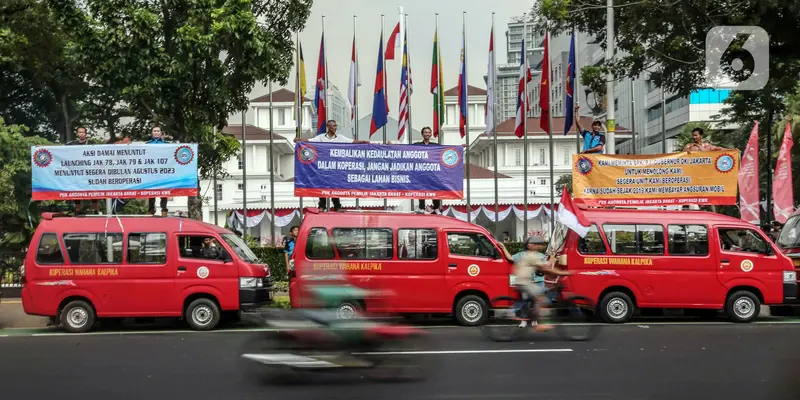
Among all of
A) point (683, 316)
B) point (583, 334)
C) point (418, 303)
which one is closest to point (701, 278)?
point (683, 316)

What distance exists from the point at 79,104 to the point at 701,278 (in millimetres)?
28557

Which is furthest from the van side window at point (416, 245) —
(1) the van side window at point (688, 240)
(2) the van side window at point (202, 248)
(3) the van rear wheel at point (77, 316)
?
(3) the van rear wheel at point (77, 316)

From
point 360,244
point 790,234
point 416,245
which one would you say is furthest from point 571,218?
point 790,234

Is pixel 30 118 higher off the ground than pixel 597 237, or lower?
higher

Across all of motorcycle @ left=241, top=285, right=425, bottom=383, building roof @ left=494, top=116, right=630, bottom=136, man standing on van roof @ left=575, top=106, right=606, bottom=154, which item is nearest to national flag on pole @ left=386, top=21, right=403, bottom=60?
man standing on van roof @ left=575, top=106, right=606, bottom=154

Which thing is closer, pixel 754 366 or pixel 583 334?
pixel 754 366

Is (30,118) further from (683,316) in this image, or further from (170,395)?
(170,395)

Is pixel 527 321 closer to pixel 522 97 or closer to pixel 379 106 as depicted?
pixel 379 106

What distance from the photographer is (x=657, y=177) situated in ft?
61.6

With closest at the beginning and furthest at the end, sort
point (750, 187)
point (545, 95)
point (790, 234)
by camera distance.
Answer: point (790, 234) < point (750, 187) < point (545, 95)

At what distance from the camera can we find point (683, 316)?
61.2ft

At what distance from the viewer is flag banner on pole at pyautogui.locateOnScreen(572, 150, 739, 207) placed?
1867 centimetres

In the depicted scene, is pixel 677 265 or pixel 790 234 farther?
pixel 790 234

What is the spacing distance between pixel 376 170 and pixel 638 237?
17.4 ft
